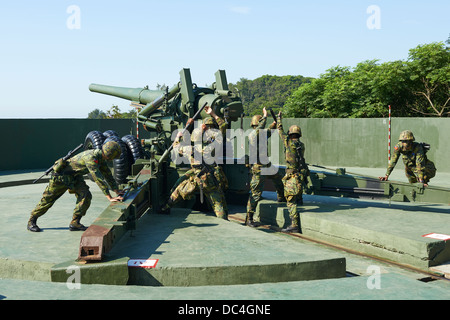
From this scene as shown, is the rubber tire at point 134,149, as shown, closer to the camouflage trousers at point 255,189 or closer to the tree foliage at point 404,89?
the camouflage trousers at point 255,189

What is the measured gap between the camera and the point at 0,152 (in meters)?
15.5

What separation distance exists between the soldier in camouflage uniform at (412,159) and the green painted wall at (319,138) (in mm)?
7000

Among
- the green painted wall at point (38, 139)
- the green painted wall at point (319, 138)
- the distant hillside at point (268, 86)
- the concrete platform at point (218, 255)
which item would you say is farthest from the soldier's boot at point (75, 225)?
the distant hillside at point (268, 86)

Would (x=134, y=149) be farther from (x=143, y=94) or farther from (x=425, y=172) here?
(x=425, y=172)

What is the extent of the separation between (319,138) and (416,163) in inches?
326

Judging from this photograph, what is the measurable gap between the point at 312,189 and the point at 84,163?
12.7 feet

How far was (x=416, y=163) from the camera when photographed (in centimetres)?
836

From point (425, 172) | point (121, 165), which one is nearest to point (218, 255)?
point (425, 172)

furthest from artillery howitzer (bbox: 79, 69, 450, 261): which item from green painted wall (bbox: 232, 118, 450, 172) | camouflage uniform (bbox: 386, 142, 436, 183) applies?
green painted wall (bbox: 232, 118, 450, 172)

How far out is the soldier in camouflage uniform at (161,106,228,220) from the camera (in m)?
7.67

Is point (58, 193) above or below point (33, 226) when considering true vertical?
above

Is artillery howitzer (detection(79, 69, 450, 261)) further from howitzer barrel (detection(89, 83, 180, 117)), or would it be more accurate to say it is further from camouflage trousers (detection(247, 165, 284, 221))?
camouflage trousers (detection(247, 165, 284, 221))
